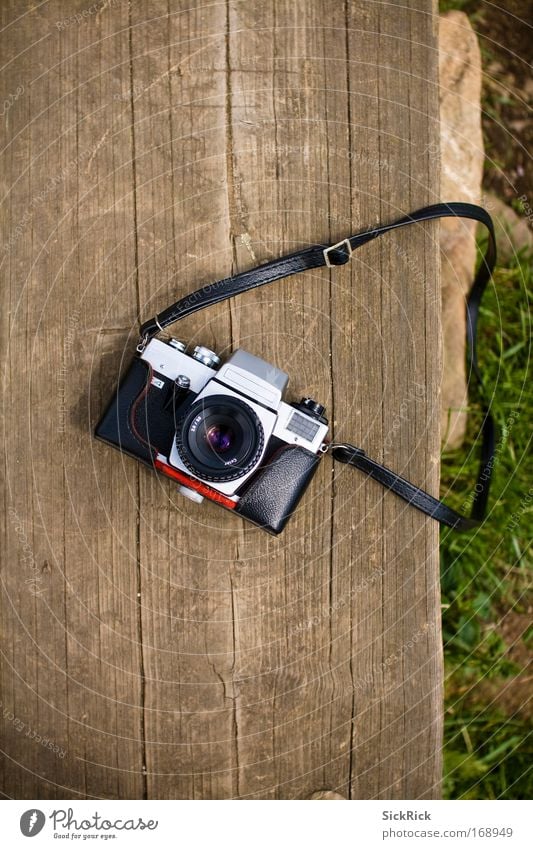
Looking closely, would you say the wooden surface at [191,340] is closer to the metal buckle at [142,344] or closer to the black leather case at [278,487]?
the metal buckle at [142,344]

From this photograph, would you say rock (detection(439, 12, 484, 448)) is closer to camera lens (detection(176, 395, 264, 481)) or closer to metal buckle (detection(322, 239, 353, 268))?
metal buckle (detection(322, 239, 353, 268))

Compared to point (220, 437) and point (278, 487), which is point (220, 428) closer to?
point (220, 437)

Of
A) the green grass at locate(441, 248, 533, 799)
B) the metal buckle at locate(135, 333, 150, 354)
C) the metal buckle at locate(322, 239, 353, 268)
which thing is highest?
the metal buckle at locate(322, 239, 353, 268)

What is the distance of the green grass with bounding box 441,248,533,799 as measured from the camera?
2.49 m

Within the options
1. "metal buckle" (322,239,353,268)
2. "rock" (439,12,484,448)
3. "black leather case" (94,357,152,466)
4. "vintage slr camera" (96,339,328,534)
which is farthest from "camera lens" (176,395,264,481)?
"rock" (439,12,484,448)

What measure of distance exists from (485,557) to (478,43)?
1931 mm

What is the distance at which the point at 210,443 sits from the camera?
1678 millimetres

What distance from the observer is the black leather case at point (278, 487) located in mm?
1714

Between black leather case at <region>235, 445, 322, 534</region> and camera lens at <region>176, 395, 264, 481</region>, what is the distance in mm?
86

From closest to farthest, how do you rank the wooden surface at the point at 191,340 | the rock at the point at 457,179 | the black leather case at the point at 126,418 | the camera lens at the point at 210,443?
the camera lens at the point at 210,443
the black leather case at the point at 126,418
the wooden surface at the point at 191,340
the rock at the point at 457,179

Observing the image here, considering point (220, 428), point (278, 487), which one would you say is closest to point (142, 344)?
point (220, 428)

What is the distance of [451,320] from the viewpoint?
2.42 metres

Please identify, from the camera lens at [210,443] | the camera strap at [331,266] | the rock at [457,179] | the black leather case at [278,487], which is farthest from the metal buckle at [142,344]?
the rock at [457,179]
